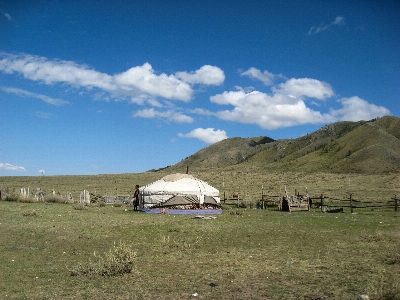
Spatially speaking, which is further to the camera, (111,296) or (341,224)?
(341,224)

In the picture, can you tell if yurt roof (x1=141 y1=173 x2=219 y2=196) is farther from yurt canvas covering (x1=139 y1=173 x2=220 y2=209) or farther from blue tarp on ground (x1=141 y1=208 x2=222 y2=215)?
blue tarp on ground (x1=141 y1=208 x2=222 y2=215)

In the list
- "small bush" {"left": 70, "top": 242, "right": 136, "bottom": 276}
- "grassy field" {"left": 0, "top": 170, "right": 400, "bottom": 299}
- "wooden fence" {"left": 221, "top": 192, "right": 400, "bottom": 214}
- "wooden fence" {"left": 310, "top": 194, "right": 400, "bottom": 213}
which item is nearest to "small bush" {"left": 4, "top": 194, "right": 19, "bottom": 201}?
"grassy field" {"left": 0, "top": 170, "right": 400, "bottom": 299}

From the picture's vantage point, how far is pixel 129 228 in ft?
47.8

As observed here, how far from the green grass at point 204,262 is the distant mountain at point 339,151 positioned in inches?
2073

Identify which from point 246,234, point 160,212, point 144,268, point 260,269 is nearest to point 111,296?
point 144,268

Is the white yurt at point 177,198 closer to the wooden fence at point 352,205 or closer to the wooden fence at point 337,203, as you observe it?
the wooden fence at point 337,203

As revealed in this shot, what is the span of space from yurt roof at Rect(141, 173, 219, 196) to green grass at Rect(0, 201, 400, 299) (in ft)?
28.5

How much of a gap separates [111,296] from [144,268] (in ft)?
6.59

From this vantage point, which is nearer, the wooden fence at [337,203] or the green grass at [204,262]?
the green grass at [204,262]

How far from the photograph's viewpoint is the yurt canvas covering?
23.4m

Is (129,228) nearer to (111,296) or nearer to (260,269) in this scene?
→ (260,269)

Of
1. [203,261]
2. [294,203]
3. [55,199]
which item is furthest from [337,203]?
[203,261]

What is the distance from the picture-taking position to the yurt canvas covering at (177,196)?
922 inches

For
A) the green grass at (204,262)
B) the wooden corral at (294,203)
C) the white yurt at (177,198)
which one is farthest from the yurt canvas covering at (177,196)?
the green grass at (204,262)
